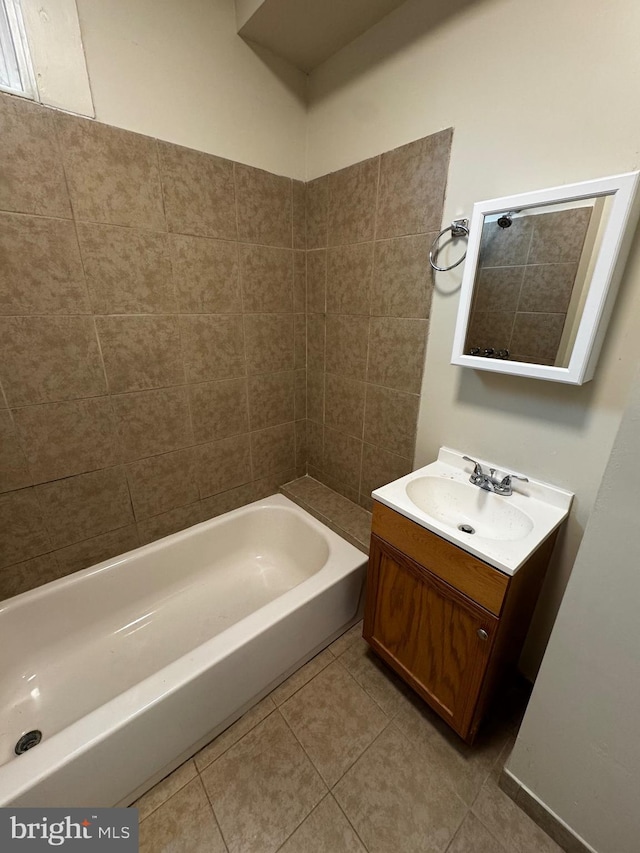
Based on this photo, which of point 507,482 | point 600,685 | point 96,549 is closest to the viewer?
point 600,685

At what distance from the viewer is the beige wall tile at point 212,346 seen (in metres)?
1.50

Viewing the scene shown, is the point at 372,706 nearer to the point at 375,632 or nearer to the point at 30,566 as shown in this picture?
the point at 375,632

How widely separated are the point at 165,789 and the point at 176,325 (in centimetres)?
162

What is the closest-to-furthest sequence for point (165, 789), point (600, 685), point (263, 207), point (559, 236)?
point (600, 685)
point (559, 236)
point (165, 789)
point (263, 207)

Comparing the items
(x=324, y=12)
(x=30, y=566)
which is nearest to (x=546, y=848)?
(x=30, y=566)

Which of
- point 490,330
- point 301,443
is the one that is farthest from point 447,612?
point 301,443

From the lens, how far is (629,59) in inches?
31.7

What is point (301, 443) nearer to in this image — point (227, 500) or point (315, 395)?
point (315, 395)

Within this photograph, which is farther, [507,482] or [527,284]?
[507,482]

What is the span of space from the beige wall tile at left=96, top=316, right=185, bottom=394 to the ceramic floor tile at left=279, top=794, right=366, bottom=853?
5.13 feet

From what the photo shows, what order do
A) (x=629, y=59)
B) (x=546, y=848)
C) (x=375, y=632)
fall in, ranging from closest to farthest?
1. (x=629, y=59)
2. (x=546, y=848)
3. (x=375, y=632)

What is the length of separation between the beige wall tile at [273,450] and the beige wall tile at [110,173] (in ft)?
3.52

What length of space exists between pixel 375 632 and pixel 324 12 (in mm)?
2306

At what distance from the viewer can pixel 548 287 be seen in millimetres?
1002
